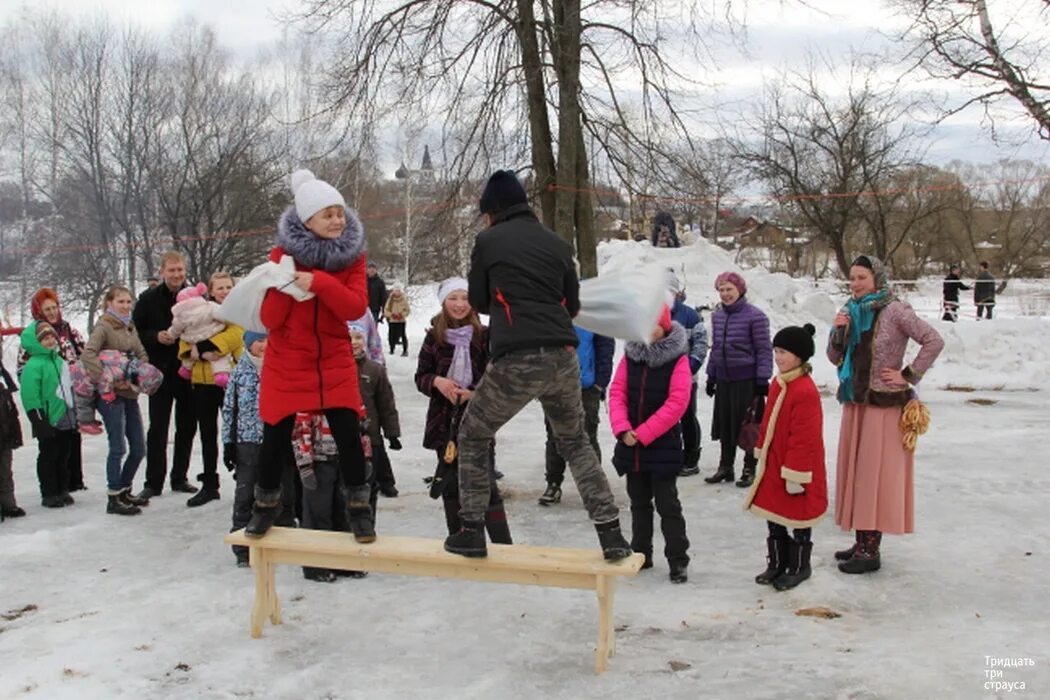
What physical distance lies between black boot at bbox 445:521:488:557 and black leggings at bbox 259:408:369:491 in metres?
0.67

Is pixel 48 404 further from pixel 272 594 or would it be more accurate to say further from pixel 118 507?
pixel 272 594

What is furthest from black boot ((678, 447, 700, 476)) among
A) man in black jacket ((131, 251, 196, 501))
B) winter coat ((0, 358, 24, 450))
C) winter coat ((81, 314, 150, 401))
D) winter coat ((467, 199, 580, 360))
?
winter coat ((0, 358, 24, 450))

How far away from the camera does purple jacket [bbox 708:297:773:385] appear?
8.47m

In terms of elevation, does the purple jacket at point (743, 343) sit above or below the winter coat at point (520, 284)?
below

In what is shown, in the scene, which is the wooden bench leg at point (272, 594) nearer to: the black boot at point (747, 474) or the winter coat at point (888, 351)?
the winter coat at point (888, 351)

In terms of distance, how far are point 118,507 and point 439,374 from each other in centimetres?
331

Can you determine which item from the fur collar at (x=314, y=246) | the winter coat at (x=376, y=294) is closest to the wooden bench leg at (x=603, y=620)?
the fur collar at (x=314, y=246)

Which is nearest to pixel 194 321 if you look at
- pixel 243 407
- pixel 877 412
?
pixel 243 407

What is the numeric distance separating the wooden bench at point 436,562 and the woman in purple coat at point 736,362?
4.23m

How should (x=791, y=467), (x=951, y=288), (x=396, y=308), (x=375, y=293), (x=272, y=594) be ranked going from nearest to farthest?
1. (x=272, y=594)
2. (x=791, y=467)
3. (x=375, y=293)
4. (x=396, y=308)
5. (x=951, y=288)

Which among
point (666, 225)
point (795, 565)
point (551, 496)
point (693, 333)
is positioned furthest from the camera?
point (666, 225)

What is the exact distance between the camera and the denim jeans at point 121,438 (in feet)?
25.4

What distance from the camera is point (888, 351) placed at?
599 centimetres

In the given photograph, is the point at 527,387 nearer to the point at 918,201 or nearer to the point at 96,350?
the point at 96,350
